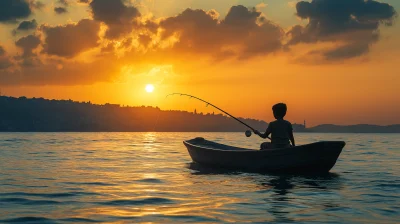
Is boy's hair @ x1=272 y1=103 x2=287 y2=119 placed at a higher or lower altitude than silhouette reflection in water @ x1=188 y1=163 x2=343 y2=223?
higher

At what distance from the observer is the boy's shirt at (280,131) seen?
1702cm

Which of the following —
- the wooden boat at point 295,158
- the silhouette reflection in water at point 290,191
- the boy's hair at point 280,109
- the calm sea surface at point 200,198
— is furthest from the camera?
the boy's hair at point 280,109

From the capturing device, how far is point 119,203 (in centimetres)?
1152

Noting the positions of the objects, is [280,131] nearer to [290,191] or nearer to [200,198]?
[290,191]

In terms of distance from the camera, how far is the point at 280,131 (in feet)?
56.3

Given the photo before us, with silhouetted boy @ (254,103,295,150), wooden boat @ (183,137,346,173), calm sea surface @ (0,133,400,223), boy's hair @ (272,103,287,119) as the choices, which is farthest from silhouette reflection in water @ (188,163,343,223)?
boy's hair @ (272,103,287,119)

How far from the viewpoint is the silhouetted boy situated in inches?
669

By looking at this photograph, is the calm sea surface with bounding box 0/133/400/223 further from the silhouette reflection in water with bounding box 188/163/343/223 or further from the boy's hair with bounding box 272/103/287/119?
the boy's hair with bounding box 272/103/287/119

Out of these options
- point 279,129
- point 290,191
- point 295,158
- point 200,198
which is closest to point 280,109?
point 279,129

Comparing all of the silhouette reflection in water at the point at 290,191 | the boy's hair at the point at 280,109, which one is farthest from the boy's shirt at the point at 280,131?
the silhouette reflection in water at the point at 290,191

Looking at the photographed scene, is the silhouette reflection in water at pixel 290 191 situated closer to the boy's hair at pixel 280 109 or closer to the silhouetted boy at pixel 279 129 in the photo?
the silhouetted boy at pixel 279 129

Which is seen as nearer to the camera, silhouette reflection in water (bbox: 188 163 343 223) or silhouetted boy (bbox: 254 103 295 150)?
silhouette reflection in water (bbox: 188 163 343 223)

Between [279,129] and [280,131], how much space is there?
98mm

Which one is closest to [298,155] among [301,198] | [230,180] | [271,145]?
[271,145]
